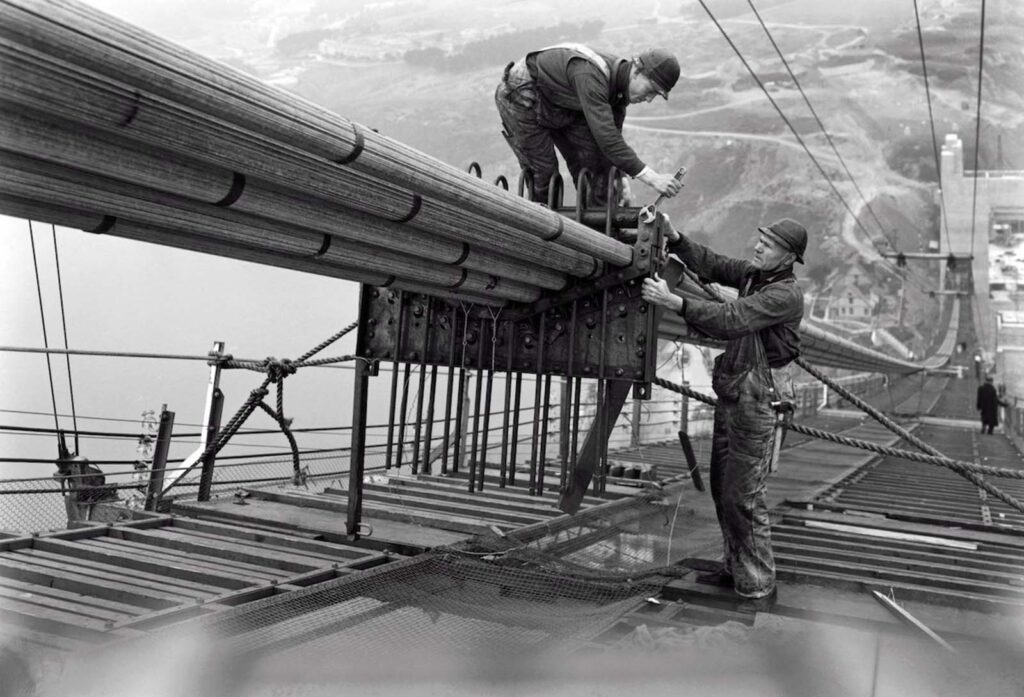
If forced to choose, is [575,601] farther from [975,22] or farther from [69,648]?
[975,22]

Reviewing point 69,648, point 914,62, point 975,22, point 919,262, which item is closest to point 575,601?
point 69,648

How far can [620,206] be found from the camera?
429 centimetres

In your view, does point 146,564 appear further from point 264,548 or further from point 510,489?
point 510,489

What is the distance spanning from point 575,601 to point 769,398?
3.72ft

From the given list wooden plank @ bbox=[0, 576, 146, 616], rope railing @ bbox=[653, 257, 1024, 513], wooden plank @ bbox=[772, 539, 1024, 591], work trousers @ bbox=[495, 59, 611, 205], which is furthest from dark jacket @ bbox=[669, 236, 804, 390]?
wooden plank @ bbox=[0, 576, 146, 616]

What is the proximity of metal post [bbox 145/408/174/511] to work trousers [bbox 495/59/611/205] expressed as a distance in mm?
2286

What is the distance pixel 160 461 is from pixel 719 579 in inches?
113

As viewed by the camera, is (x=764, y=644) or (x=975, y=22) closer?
(x=764, y=644)

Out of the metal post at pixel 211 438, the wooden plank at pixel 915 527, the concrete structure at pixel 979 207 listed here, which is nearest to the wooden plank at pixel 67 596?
the metal post at pixel 211 438

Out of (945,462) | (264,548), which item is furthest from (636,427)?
(264,548)

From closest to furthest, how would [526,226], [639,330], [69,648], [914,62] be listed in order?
[69,648] → [526,226] → [639,330] → [914,62]

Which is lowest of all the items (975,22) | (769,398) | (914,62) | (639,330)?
(769,398)

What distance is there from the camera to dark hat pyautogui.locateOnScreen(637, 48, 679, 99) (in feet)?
13.3

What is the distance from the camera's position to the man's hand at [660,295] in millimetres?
3699
